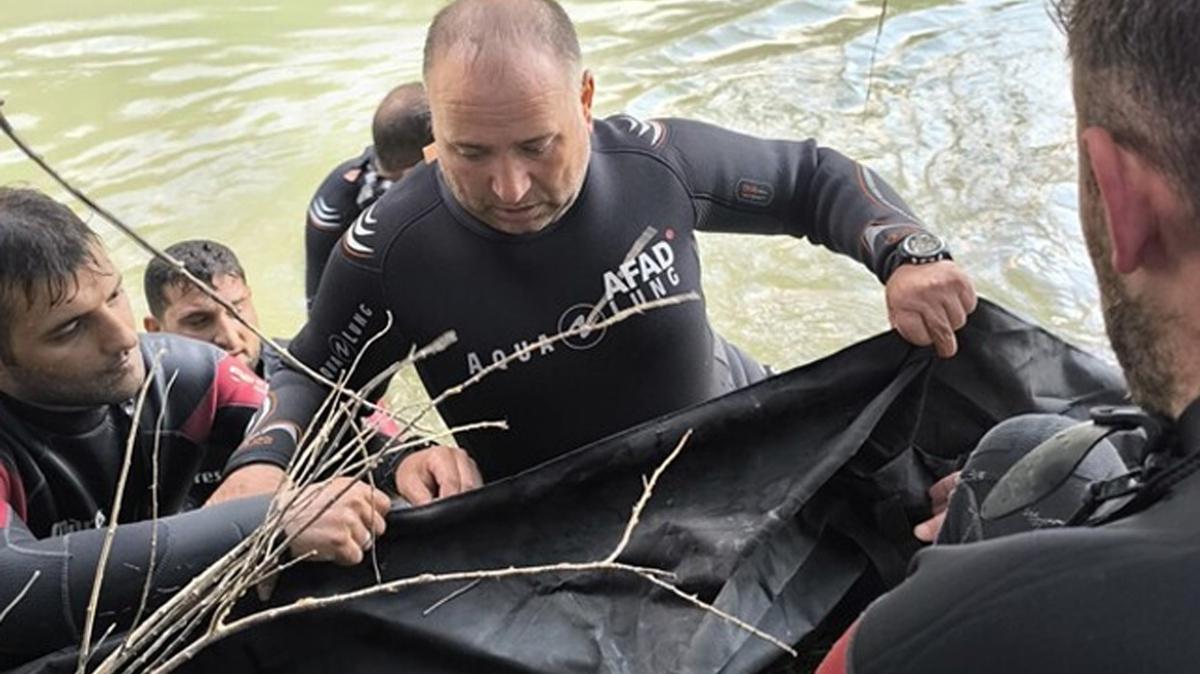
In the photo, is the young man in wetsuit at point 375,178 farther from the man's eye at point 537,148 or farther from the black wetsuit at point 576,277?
the man's eye at point 537,148

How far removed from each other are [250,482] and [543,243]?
0.60 meters

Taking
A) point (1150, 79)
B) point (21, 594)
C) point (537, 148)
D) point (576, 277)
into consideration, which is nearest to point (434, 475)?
point (576, 277)

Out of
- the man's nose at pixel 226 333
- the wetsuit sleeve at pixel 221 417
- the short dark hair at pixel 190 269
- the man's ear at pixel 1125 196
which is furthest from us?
the short dark hair at pixel 190 269

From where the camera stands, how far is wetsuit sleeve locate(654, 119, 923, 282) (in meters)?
2.07

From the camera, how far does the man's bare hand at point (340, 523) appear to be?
1.55 m

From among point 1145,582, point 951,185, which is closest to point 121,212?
point 951,185

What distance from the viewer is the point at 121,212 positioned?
5074 mm

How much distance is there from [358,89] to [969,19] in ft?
9.49

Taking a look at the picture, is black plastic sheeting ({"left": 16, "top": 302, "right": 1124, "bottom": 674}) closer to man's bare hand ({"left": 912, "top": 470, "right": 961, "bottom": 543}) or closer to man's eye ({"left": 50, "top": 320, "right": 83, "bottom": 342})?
man's bare hand ({"left": 912, "top": 470, "right": 961, "bottom": 543})

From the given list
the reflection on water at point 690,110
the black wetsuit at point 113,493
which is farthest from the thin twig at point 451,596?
the reflection on water at point 690,110

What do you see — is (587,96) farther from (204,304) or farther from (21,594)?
(204,304)

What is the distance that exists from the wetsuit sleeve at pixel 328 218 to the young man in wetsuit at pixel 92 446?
1103mm

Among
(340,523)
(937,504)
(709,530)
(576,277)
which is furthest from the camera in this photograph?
(576,277)

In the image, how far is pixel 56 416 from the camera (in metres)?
2.01
